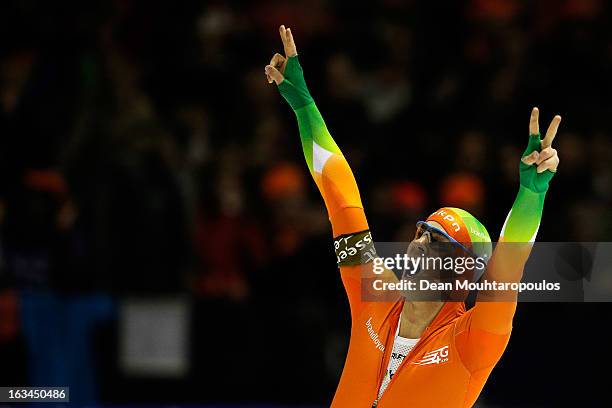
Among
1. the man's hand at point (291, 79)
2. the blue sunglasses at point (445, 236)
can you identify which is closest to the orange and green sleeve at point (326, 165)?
the man's hand at point (291, 79)

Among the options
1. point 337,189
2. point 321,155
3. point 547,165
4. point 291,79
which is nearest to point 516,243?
point 547,165

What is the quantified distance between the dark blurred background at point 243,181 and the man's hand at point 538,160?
4941 mm

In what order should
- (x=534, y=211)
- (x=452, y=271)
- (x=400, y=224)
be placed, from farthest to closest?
(x=400, y=224) → (x=452, y=271) → (x=534, y=211)

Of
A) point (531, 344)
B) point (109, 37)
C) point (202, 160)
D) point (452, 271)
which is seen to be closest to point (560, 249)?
point (531, 344)

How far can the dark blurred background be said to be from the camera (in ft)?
31.8

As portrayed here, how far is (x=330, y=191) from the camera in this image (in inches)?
207

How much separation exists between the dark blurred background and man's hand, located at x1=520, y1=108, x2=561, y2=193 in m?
4.94

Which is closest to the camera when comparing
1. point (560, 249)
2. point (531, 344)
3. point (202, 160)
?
point (560, 249)

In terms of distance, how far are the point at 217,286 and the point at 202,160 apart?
153cm

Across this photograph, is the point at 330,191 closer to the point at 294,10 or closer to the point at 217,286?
the point at 217,286

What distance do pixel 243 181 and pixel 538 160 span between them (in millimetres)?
6572

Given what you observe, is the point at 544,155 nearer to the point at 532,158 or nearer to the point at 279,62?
the point at 532,158

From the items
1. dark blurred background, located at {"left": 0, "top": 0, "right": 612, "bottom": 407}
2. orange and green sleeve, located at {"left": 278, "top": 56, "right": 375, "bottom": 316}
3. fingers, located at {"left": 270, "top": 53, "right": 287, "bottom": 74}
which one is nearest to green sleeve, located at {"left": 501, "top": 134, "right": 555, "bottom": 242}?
orange and green sleeve, located at {"left": 278, "top": 56, "right": 375, "bottom": 316}

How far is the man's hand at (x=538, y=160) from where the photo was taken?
4391 mm
